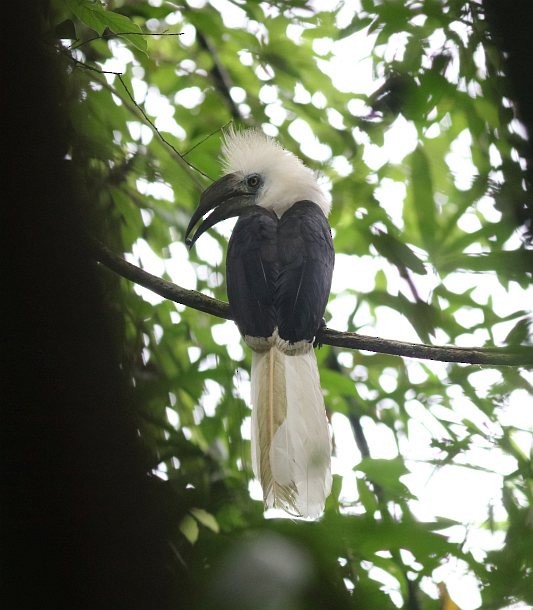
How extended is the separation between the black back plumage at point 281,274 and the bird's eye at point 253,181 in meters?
0.50

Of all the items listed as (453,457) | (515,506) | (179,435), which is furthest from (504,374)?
(179,435)

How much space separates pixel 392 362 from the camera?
3285 mm

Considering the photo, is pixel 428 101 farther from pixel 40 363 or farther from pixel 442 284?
pixel 40 363

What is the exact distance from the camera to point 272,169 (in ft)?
11.6

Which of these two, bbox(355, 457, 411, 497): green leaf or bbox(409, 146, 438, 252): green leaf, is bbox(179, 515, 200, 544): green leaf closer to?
bbox(355, 457, 411, 497): green leaf

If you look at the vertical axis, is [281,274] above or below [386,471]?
above

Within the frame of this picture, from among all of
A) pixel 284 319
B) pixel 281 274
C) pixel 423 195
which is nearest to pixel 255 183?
pixel 281 274

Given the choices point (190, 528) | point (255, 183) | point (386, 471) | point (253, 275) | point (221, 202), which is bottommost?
point (190, 528)

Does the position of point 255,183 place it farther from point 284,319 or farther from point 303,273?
point 284,319

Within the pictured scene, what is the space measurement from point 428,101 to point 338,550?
1.15 m

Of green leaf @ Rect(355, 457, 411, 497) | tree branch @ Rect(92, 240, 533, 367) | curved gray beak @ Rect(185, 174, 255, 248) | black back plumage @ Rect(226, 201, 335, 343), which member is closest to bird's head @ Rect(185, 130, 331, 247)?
curved gray beak @ Rect(185, 174, 255, 248)

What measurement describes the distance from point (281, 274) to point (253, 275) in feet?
0.35

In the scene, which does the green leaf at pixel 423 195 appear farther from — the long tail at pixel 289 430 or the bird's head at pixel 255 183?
the bird's head at pixel 255 183

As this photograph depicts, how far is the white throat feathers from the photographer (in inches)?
130
